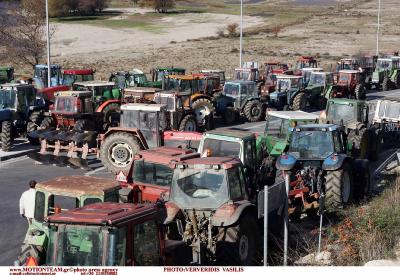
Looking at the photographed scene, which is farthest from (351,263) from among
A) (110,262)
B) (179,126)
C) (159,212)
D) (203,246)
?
(179,126)

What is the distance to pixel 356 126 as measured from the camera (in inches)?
825

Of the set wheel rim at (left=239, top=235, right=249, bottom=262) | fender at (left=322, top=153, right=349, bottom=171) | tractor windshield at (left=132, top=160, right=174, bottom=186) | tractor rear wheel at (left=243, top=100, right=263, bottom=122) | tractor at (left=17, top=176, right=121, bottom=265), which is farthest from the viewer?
tractor rear wheel at (left=243, top=100, right=263, bottom=122)

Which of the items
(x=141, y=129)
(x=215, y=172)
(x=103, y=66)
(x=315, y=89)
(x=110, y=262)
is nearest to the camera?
(x=110, y=262)

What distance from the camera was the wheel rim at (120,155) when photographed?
62.6ft

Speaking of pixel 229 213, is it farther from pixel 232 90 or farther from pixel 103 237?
pixel 232 90

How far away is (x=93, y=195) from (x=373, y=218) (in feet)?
17.5

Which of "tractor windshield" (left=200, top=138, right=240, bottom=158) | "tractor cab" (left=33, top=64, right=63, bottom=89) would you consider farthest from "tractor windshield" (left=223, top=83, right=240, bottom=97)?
"tractor windshield" (left=200, top=138, right=240, bottom=158)

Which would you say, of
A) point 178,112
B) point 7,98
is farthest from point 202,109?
point 7,98

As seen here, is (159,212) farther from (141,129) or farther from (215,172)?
(141,129)

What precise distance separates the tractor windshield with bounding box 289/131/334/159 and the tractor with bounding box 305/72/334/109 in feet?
56.3

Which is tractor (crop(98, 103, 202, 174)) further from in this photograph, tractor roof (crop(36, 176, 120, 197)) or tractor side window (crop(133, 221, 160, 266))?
tractor side window (crop(133, 221, 160, 266))

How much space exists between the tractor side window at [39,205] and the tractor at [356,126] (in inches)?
391

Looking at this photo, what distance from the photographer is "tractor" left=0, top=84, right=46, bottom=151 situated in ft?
76.1

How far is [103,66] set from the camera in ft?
174
